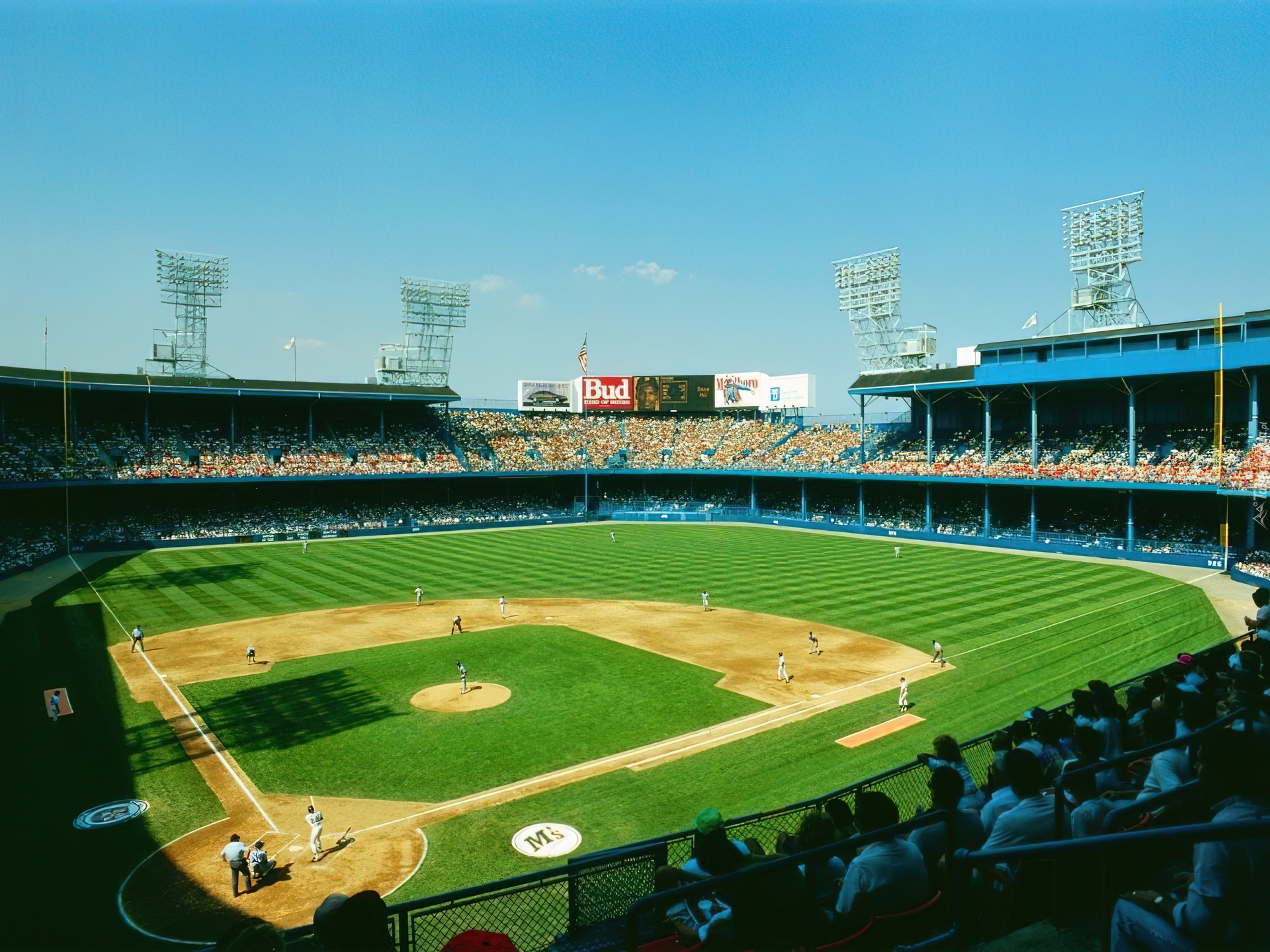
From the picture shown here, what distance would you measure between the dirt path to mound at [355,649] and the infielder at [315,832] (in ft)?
0.76

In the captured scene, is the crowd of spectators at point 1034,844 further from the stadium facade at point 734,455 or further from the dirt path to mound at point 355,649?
the stadium facade at point 734,455

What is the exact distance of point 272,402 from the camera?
73.8m

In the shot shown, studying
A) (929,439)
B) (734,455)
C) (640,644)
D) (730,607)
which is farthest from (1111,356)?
(640,644)

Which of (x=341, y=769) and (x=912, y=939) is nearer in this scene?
Answer: (x=912, y=939)

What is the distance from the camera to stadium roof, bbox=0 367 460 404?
55344 millimetres

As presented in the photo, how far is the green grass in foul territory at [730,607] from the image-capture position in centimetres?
1747

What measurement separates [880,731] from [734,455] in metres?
62.4

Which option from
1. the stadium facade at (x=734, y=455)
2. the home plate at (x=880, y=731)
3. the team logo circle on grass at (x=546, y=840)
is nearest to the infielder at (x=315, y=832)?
the team logo circle on grass at (x=546, y=840)

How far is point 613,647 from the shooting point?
30.6 meters

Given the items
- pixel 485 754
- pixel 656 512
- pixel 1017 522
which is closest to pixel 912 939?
pixel 485 754

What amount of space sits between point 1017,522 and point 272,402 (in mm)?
64827

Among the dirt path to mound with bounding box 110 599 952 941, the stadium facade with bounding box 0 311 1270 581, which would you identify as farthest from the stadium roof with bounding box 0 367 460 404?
the dirt path to mound with bounding box 110 599 952 941

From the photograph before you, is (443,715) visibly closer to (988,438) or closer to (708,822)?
(708,822)

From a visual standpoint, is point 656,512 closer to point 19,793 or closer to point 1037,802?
point 19,793
